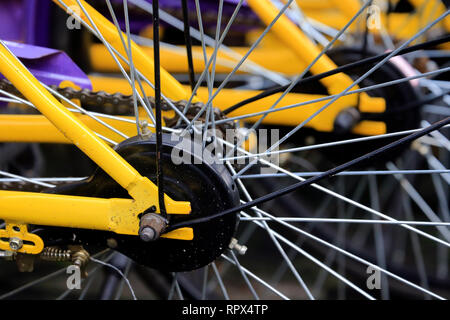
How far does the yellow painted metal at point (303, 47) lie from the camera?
3.01 feet

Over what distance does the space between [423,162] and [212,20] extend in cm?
69

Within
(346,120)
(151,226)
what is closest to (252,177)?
(346,120)

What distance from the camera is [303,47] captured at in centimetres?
95

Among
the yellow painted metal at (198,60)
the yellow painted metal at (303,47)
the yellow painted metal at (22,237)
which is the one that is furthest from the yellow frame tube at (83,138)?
the yellow painted metal at (198,60)

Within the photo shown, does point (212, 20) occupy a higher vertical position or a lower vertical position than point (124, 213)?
higher

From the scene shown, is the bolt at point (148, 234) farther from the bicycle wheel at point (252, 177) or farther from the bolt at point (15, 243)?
the bolt at point (15, 243)

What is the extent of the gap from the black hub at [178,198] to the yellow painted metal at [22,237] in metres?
0.03

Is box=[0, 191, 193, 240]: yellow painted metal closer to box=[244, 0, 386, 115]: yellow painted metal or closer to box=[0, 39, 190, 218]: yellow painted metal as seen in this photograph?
box=[0, 39, 190, 218]: yellow painted metal

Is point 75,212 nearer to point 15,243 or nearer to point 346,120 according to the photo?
point 15,243

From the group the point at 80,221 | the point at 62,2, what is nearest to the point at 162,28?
the point at 62,2

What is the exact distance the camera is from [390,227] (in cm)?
143

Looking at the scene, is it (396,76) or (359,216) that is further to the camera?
(359,216)
